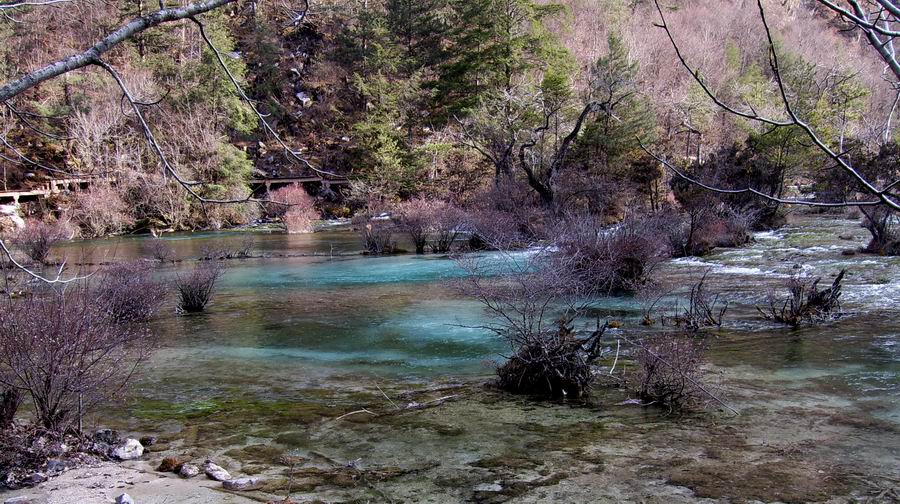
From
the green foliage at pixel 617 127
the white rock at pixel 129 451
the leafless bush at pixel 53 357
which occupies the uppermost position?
the green foliage at pixel 617 127

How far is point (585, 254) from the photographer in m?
14.0

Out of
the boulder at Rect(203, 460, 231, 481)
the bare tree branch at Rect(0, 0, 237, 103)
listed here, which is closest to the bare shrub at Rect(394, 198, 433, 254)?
the boulder at Rect(203, 460, 231, 481)

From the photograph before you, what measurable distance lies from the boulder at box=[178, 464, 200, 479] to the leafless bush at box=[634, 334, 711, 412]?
454 cm

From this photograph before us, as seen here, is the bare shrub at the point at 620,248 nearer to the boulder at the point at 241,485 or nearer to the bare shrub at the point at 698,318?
the bare shrub at the point at 698,318

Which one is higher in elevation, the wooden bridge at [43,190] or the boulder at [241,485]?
the wooden bridge at [43,190]

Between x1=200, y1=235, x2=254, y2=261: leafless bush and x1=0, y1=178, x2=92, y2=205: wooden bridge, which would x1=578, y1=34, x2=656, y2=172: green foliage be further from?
x1=0, y1=178, x2=92, y2=205: wooden bridge

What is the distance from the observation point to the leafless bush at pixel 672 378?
6.79m

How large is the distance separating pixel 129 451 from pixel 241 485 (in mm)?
1382

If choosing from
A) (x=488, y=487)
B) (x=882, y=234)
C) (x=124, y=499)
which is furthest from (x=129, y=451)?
(x=882, y=234)

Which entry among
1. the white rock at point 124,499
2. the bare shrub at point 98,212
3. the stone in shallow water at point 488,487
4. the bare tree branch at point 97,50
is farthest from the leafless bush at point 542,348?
→ the bare shrub at point 98,212

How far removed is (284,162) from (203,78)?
11.5 m

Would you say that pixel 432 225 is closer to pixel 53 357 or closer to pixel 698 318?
pixel 698 318

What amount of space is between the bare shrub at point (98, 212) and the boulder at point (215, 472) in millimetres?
32611

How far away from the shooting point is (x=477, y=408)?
717 cm
